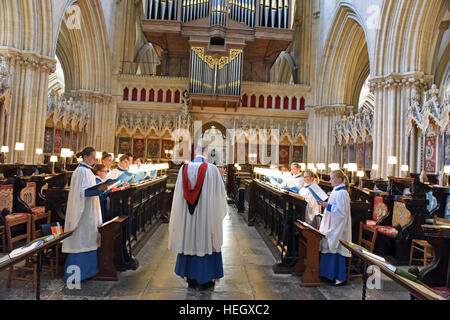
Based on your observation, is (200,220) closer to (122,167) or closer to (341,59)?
(122,167)

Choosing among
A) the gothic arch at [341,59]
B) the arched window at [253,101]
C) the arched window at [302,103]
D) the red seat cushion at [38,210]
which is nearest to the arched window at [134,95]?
the arched window at [253,101]

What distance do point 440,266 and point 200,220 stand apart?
2.51m

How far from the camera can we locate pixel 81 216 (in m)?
3.81

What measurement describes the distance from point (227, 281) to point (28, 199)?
4.20 metres

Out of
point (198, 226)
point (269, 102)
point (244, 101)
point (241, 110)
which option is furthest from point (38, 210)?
point (269, 102)

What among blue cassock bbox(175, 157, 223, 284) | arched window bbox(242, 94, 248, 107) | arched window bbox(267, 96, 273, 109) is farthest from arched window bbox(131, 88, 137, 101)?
blue cassock bbox(175, 157, 223, 284)

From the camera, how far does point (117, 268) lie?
4.37 m

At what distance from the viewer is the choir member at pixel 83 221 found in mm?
3691

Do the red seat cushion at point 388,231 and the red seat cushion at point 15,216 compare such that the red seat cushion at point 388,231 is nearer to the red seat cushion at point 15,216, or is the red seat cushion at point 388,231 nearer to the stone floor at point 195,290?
the stone floor at point 195,290

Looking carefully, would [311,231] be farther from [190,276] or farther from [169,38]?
[169,38]

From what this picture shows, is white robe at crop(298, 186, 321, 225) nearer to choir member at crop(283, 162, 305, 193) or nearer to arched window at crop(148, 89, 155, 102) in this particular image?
choir member at crop(283, 162, 305, 193)

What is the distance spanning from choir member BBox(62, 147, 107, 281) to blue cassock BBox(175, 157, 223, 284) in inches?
42.8

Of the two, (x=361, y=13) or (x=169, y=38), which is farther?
(x=169, y=38)
